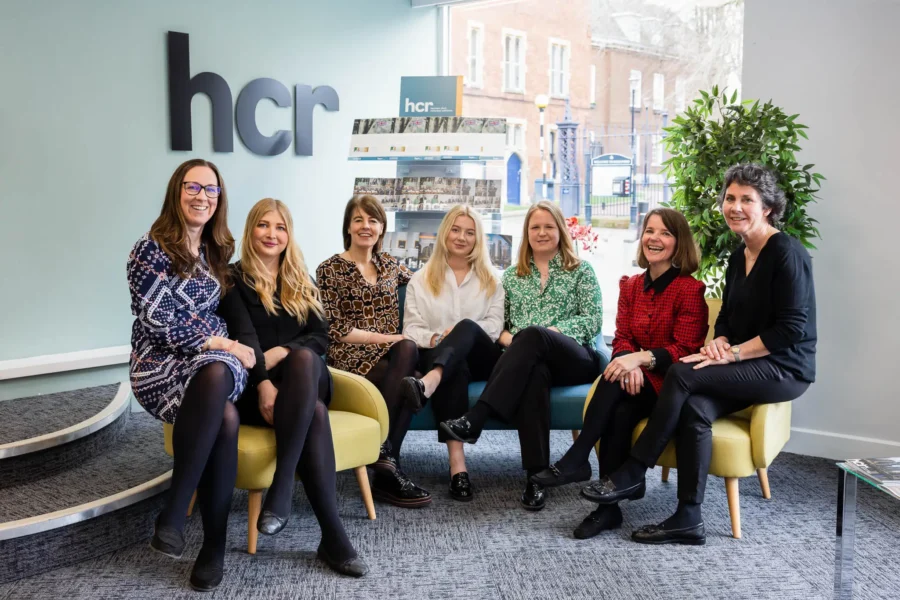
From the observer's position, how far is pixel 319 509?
2824mm

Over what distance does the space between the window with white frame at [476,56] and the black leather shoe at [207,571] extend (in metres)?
4.03

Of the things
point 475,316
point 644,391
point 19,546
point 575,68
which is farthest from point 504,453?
point 575,68

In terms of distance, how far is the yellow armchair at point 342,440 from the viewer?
113 inches

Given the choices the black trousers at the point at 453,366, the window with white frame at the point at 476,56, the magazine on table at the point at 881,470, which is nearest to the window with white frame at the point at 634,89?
the window with white frame at the point at 476,56

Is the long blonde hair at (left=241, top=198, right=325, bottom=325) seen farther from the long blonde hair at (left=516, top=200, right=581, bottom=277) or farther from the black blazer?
the long blonde hair at (left=516, top=200, right=581, bottom=277)

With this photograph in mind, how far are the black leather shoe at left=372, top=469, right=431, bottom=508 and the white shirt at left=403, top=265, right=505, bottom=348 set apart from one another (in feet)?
2.22

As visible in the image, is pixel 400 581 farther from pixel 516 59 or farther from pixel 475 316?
pixel 516 59

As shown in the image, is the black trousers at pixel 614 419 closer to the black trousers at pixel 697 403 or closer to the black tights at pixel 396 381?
the black trousers at pixel 697 403

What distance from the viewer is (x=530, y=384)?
11.3 feet

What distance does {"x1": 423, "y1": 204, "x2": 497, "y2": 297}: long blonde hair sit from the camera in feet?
12.5

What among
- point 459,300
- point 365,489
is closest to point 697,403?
point 459,300

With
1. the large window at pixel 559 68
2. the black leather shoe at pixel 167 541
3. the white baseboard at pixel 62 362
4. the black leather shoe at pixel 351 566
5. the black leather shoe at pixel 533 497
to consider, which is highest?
the large window at pixel 559 68

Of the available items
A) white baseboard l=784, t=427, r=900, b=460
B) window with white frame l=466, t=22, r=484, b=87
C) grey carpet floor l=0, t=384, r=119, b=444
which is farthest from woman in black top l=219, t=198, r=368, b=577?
window with white frame l=466, t=22, r=484, b=87

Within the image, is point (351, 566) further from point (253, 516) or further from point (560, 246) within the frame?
point (560, 246)
